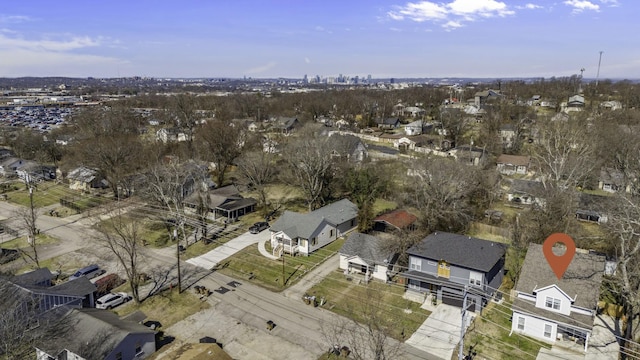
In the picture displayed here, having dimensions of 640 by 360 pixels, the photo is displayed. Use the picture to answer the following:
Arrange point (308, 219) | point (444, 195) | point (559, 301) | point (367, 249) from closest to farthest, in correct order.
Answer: point (559, 301)
point (367, 249)
point (308, 219)
point (444, 195)

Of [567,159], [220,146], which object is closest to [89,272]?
[220,146]

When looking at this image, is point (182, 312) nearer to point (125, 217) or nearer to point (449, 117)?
point (125, 217)

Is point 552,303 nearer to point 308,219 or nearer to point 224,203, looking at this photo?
point 308,219

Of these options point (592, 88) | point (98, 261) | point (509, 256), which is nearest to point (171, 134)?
point (98, 261)

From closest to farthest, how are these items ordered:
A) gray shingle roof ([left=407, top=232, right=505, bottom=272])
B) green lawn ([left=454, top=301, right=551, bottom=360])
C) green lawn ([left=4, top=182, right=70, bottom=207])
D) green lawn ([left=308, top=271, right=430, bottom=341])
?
green lawn ([left=454, top=301, right=551, bottom=360]) < green lawn ([left=308, top=271, right=430, bottom=341]) < gray shingle roof ([left=407, top=232, right=505, bottom=272]) < green lawn ([left=4, top=182, right=70, bottom=207])

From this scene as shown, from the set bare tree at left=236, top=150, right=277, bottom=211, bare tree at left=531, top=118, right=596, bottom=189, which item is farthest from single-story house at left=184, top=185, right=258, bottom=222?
bare tree at left=531, top=118, right=596, bottom=189

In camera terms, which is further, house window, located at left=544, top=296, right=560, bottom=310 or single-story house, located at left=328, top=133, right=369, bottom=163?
single-story house, located at left=328, top=133, right=369, bottom=163

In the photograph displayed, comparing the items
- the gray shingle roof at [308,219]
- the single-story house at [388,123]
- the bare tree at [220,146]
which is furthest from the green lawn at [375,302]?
the single-story house at [388,123]

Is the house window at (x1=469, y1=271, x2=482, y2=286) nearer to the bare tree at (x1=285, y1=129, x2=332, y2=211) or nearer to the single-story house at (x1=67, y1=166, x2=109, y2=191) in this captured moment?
the bare tree at (x1=285, y1=129, x2=332, y2=211)
